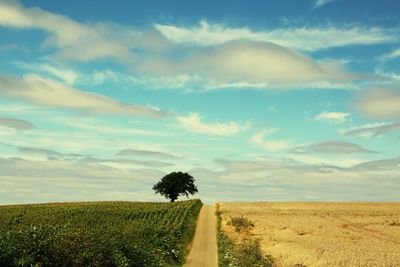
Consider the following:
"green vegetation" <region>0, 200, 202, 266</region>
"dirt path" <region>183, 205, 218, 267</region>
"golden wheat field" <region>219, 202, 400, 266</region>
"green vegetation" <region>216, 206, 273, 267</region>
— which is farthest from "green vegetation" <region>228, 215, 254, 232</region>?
"green vegetation" <region>0, 200, 202, 266</region>

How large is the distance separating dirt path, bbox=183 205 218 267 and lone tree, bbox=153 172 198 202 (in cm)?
5198

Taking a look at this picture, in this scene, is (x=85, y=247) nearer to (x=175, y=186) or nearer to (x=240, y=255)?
(x=240, y=255)

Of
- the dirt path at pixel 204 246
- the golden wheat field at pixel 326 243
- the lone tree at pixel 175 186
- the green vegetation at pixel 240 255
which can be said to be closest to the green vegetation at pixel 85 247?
the dirt path at pixel 204 246

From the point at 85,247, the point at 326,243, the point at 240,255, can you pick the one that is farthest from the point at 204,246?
the point at 85,247

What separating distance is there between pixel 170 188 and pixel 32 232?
99.8 meters

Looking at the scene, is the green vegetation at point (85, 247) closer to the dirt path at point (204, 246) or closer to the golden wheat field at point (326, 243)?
the dirt path at point (204, 246)

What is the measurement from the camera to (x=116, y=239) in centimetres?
3550

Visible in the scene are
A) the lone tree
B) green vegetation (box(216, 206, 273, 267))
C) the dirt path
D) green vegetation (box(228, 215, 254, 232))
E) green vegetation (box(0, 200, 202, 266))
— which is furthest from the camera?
the lone tree

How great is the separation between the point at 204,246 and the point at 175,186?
258ft

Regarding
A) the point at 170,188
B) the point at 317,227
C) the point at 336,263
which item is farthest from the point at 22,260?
the point at 170,188

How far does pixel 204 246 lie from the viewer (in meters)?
51.2

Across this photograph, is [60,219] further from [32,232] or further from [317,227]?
[32,232]

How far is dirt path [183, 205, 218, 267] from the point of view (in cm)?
4119

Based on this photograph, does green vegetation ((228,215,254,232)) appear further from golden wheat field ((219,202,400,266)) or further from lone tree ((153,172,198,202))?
lone tree ((153,172,198,202))
